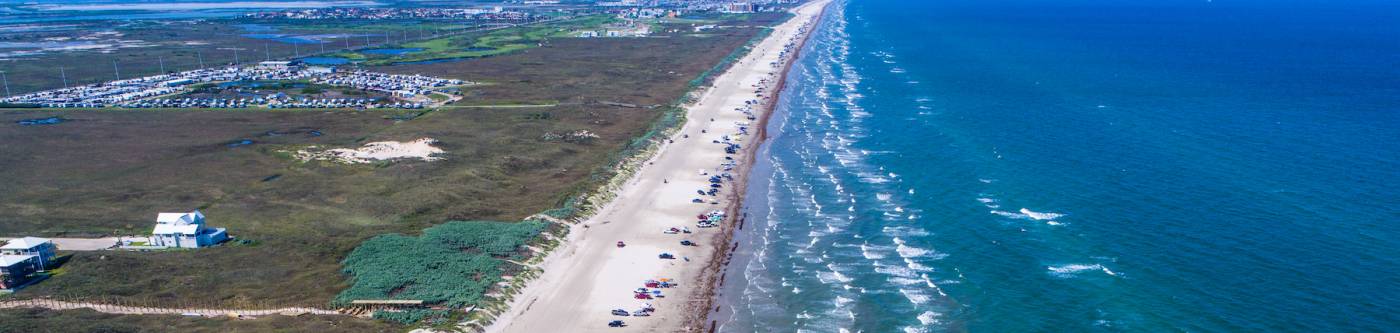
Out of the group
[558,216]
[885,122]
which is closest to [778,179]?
[558,216]

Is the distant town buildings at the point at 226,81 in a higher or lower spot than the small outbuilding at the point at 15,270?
lower

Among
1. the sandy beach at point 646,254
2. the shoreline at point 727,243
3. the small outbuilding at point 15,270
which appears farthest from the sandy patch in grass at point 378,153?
the small outbuilding at point 15,270

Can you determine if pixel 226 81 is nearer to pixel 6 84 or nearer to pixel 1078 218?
pixel 6 84

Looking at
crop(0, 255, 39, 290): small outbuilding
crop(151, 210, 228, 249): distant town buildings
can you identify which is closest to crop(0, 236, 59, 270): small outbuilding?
crop(0, 255, 39, 290): small outbuilding

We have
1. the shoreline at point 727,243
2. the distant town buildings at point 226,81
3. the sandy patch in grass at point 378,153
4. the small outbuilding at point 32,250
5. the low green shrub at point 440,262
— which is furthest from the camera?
the distant town buildings at point 226,81

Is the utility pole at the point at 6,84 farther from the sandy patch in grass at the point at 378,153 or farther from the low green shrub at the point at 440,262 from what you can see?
the low green shrub at the point at 440,262

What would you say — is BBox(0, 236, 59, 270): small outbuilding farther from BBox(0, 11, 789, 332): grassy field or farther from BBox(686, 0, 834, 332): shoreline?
BBox(686, 0, 834, 332): shoreline

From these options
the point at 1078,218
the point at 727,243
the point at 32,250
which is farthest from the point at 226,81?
the point at 1078,218
